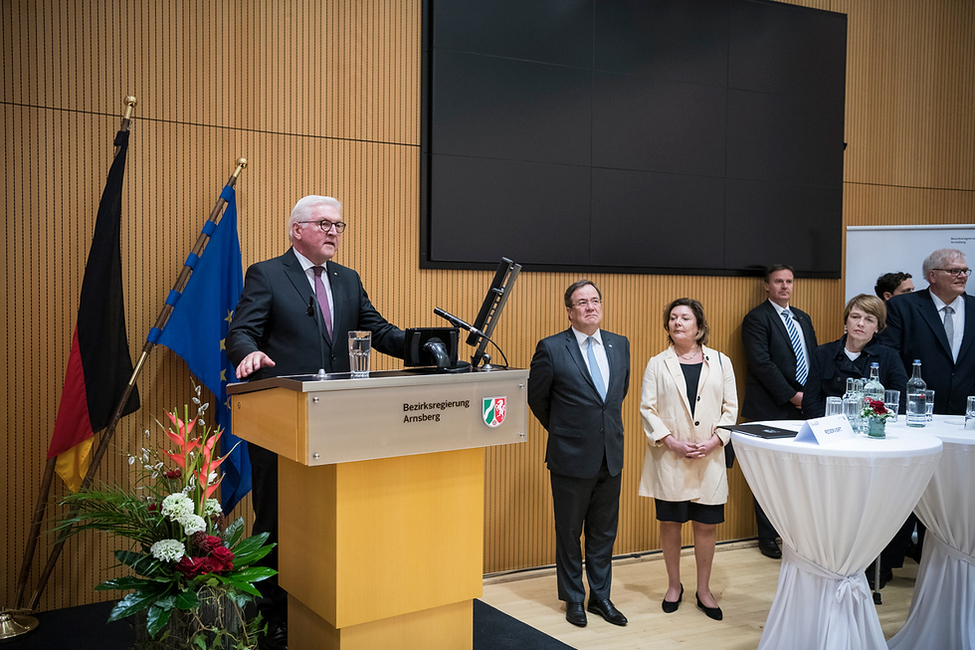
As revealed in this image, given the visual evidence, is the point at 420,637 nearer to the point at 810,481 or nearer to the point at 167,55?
the point at 810,481

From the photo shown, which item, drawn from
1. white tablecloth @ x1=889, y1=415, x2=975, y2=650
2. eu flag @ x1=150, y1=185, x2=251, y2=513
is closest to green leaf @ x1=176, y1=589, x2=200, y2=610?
eu flag @ x1=150, y1=185, x2=251, y2=513

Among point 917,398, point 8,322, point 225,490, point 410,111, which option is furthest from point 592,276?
Answer: point 8,322

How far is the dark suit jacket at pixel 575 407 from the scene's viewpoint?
390cm

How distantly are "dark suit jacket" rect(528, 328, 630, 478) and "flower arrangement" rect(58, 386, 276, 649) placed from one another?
1827mm

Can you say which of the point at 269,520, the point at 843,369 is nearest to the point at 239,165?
the point at 269,520

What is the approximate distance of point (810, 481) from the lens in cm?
288

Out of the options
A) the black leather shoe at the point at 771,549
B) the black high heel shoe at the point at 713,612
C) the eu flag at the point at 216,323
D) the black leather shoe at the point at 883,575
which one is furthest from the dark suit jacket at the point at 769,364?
the eu flag at the point at 216,323

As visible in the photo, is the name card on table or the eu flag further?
the eu flag

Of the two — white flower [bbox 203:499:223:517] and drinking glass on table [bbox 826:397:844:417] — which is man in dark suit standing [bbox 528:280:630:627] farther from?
white flower [bbox 203:499:223:517]

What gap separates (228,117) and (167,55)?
0.39 metres

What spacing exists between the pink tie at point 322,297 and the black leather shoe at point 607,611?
6.42 feet

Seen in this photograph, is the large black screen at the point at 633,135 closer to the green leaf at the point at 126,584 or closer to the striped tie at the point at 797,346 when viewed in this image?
the striped tie at the point at 797,346

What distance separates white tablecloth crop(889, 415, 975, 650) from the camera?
3209 millimetres

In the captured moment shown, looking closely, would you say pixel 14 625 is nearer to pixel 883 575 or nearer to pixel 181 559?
pixel 181 559
